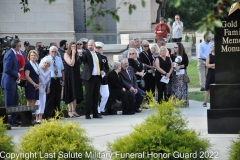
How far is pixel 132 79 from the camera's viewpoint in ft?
56.9

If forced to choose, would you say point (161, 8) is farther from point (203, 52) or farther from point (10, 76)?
point (10, 76)

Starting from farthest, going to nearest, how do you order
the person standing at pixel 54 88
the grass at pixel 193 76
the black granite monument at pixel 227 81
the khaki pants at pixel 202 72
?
1. the grass at pixel 193 76
2. the khaki pants at pixel 202 72
3. the person standing at pixel 54 88
4. the black granite monument at pixel 227 81

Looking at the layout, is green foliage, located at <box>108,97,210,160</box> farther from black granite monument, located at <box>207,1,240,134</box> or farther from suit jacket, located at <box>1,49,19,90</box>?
suit jacket, located at <box>1,49,19,90</box>

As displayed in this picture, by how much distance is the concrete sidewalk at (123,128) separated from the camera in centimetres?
1092

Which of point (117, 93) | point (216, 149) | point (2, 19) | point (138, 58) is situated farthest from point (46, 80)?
point (2, 19)

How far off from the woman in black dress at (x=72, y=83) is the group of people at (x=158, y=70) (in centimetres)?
205

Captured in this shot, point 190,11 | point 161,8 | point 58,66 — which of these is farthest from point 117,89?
point 190,11

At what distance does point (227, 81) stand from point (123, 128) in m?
2.77

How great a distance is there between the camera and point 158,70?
60.0 feet

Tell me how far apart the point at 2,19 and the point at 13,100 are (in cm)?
1460

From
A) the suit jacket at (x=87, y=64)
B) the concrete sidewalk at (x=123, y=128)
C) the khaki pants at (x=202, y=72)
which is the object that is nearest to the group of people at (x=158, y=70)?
the concrete sidewalk at (x=123, y=128)

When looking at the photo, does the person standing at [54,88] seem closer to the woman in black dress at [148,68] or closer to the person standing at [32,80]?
the person standing at [32,80]

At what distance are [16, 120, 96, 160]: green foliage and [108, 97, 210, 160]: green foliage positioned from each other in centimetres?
44

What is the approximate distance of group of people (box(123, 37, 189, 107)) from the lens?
18109 millimetres
